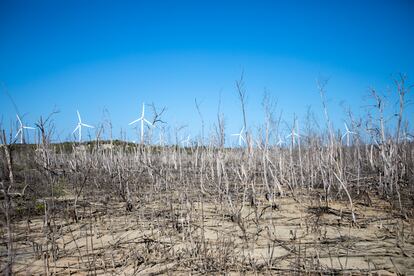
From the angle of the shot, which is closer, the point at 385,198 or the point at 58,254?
the point at 58,254

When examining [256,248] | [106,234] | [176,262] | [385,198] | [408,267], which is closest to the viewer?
[408,267]

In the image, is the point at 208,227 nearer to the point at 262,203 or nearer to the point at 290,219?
the point at 290,219

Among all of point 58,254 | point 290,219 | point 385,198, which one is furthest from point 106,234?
point 385,198

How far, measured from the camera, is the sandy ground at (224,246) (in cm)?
257

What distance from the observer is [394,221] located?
4125 mm

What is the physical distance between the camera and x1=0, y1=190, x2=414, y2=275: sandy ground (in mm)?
2572

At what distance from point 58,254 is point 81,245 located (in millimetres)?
457

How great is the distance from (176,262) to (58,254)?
5.06 ft

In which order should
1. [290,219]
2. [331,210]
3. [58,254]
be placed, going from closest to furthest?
1. [58,254]
2. [290,219]
3. [331,210]

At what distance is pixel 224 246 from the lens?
9.05 feet

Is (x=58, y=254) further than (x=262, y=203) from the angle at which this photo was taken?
No

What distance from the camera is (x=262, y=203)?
238 inches

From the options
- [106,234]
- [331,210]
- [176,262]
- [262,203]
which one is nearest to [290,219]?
[331,210]

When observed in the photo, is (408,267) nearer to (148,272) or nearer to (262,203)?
(148,272)
